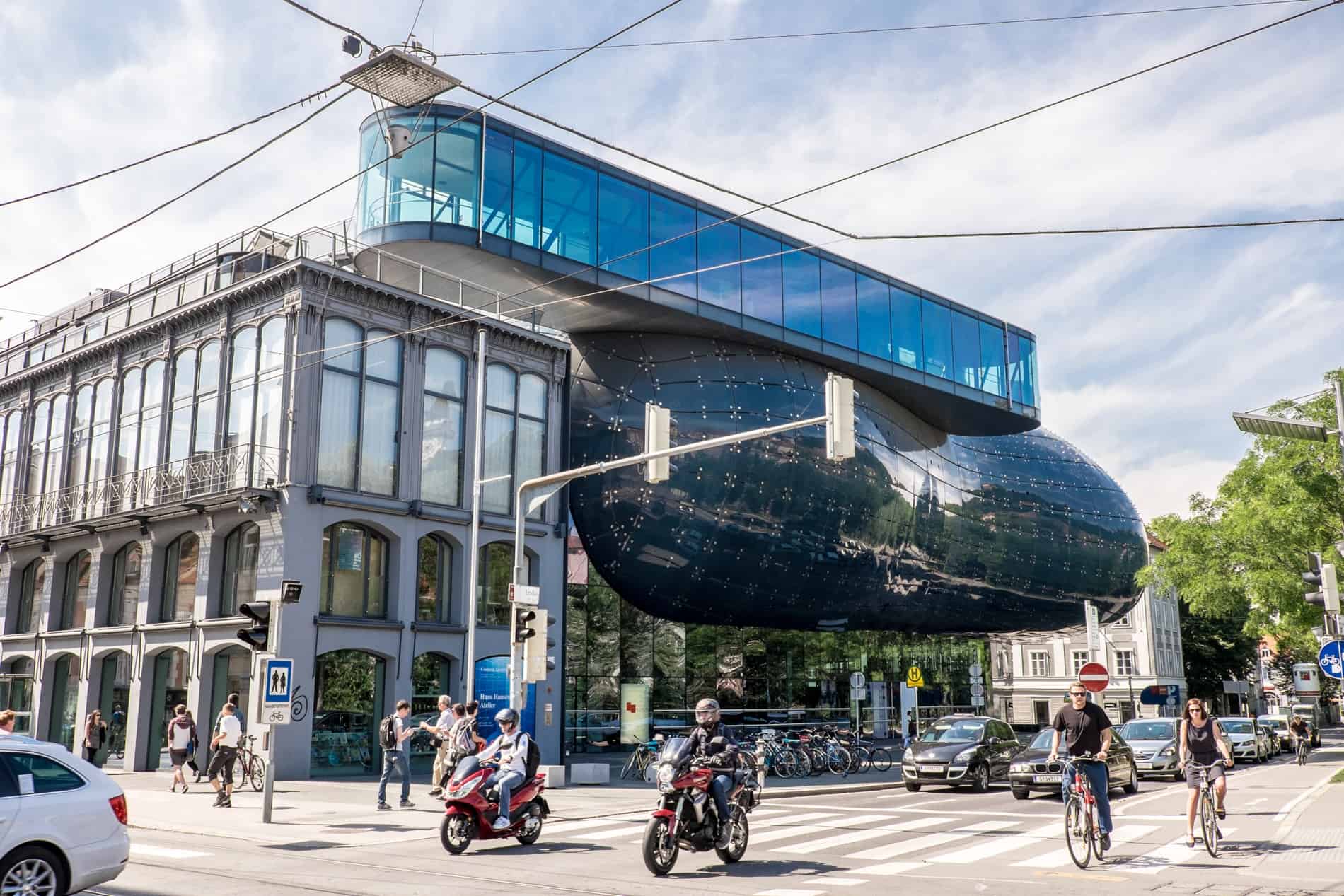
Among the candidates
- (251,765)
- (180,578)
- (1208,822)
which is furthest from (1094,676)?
(180,578)

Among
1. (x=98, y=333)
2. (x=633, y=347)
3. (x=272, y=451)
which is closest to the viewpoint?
(x=272, y=451)

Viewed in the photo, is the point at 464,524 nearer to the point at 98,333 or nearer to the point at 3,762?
the point at 98,333

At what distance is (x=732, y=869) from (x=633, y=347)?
2666 cm

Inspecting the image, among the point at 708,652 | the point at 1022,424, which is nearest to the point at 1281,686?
the point at 1022,424

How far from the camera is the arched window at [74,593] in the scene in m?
33.3

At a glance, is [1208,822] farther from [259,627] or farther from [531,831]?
[259,627]

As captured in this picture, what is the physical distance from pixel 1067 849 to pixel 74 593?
29.9 meters

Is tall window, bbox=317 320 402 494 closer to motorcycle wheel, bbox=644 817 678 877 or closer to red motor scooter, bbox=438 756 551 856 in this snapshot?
red motor scooter, bbox=438 756 551 856

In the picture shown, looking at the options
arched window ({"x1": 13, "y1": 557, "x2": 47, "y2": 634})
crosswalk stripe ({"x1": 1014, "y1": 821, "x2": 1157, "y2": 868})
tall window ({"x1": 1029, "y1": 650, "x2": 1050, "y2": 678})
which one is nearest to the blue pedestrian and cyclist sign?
crosswalk stripe ({"x1": 1014, "y1": 821, "x2": 1157, "y2": 868})

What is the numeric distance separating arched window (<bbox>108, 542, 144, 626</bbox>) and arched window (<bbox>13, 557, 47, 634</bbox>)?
461cm

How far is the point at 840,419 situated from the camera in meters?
16.6

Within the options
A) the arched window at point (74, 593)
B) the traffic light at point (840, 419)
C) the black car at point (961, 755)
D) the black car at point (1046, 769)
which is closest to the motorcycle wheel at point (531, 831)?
the traffic light at point (840, 419)

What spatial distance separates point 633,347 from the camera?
37625mm

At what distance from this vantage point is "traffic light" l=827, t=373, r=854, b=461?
16375 mm
